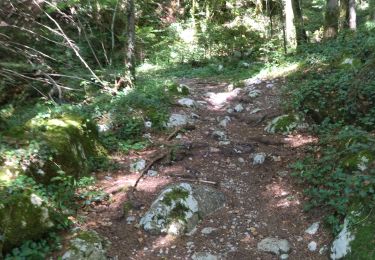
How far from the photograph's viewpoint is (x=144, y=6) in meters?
19.1

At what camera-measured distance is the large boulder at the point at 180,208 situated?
184 inches

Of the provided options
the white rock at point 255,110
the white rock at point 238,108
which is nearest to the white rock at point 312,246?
the white rock at point 255,110

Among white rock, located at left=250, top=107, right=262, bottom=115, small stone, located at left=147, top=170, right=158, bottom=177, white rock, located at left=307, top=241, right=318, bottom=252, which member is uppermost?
white rock, located at left=250, top=107, right=262, bottom=115

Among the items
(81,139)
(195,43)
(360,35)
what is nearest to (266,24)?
(195,43)

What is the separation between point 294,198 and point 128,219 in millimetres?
2384

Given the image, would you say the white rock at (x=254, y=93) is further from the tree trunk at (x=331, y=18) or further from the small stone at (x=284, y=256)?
the small stone at (x=284, y=256)

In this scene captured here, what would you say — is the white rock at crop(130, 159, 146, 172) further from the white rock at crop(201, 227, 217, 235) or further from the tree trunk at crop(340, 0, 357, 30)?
the tree trunk at crop(340, 0, 357, 30)

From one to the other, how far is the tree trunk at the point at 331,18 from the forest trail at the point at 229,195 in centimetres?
525

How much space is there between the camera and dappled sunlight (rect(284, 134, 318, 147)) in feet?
21.4

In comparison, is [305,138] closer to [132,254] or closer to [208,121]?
[208,121]

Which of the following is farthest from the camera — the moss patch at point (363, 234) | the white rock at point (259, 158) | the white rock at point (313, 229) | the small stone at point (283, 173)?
the white rock at point (259, 158)

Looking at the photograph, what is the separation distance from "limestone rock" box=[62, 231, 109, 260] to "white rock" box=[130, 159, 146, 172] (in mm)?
1891

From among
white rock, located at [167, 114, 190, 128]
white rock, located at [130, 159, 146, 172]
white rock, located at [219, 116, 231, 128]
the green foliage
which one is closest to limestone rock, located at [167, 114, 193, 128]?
white rock, located at [167, 114, 190, 128]

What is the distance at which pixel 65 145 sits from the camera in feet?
17.7
